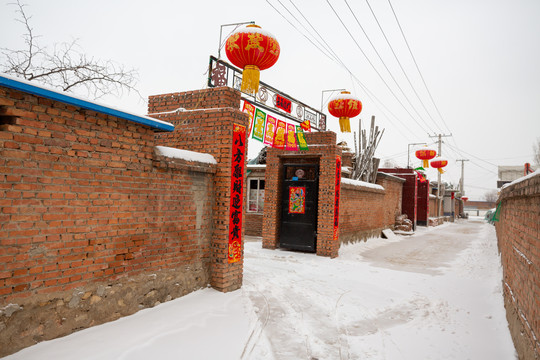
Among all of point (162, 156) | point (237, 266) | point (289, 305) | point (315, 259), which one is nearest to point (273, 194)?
point (315, 259)

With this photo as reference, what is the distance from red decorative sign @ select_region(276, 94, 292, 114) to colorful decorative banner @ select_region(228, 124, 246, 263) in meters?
2.93

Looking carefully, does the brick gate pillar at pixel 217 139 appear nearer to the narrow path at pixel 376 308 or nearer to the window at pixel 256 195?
the narrow path at pixel 376 308

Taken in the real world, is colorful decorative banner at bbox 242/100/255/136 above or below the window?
above

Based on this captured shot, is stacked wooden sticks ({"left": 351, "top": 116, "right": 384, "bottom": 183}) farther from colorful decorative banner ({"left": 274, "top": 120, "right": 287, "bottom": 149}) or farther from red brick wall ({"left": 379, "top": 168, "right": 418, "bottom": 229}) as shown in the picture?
colorful decorative banner ({"left": 274, "top": 120, "right": 287, "bottom": 149})

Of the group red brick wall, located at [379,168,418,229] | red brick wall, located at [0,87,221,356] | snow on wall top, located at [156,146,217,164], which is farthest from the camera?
red brick wall, located at [379,168,418,229]

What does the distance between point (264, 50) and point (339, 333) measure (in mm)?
4542

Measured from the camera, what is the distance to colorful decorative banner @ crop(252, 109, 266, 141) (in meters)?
7.12

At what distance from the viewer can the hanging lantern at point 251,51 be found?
5.41 metres

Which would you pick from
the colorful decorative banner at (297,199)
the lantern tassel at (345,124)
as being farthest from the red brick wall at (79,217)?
the colorful decorative banner at (297,199)

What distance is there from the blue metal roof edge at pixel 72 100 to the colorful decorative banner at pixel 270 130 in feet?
10.7

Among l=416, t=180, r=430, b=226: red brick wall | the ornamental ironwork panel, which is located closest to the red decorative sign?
the ornamental ironwork panel

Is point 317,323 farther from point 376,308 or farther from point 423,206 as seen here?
point 423,206

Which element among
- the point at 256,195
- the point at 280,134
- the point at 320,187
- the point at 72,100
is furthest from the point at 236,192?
the point at 256,195

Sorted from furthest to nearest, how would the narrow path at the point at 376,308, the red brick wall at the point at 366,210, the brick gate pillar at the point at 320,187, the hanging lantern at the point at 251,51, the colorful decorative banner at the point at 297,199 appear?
the red brick wall at the point at 366,210 < the colorful decorative banner at the point at 297,199 < the brick gate pillar at the point at 320,187 < the hanging lantern at the point at 251,51 < the narrow path at the point at 376,308
